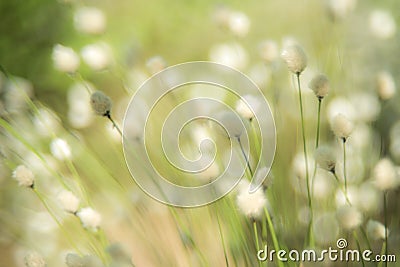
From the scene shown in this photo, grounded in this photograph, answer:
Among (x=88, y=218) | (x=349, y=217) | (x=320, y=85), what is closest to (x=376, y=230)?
(x=349, y=217)

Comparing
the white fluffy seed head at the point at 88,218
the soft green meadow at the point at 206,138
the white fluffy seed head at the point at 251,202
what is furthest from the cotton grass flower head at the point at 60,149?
the white fluffy seed head at the point at 251,202

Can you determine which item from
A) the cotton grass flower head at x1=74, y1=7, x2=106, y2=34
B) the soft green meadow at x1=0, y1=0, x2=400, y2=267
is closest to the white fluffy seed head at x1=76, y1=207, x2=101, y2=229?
the soft green meadow at x1=0, y1=0, x2=400, y2=267

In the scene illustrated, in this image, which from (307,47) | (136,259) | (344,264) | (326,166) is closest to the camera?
(326,166)

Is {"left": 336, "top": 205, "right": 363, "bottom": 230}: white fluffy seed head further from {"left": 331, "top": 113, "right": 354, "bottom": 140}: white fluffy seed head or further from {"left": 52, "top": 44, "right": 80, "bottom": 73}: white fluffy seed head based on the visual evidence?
{"left": 52, "top": 44, "right": 80, "bottom": 73}: white fluffy seed head

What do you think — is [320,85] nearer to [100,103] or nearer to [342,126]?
[342,126]

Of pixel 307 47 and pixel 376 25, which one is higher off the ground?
pixel 307 47

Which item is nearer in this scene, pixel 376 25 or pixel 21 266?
pixel 376 25

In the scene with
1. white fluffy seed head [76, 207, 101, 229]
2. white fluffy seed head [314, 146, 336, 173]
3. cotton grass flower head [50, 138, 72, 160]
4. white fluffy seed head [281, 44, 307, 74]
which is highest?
white fluffy seed head [281, 44, 307, 74]

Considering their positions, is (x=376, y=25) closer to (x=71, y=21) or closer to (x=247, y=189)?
(x=247, y=189)

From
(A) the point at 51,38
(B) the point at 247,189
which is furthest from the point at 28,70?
(B) the point at 247,189
